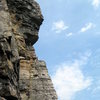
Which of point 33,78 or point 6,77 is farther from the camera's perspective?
point 33,78

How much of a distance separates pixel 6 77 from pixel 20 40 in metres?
12.7

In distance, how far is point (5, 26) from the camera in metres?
32.0

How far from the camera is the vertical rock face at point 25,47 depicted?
1265 inches

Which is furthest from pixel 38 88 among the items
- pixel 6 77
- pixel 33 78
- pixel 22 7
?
pixel 6 77

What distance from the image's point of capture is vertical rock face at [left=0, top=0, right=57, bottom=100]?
32.1 meters

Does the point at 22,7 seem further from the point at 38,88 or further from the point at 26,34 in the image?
the point at 38,88

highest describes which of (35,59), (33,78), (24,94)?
(35,59)

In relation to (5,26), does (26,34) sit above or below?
above

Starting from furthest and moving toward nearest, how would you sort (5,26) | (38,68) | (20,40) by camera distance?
(38,68), (20,40), (5,26)

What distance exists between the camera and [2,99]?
27094 millimetres

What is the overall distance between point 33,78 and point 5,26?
10.9 meters

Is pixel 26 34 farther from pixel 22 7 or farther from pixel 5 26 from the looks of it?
pixel 5 26

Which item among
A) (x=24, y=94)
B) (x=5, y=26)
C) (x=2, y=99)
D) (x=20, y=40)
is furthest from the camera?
(x=20, y=40)

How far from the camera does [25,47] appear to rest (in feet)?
137
